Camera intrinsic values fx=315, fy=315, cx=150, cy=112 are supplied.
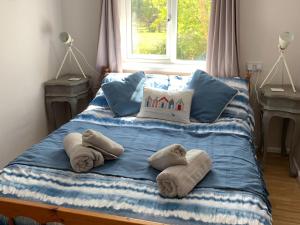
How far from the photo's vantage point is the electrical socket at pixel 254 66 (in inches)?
123

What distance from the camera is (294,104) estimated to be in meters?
2.71

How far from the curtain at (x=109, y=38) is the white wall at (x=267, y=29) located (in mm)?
1260

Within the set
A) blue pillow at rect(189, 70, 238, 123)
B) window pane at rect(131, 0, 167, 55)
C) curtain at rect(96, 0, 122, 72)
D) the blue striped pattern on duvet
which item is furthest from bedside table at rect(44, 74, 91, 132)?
the blue striped pattern on duvet

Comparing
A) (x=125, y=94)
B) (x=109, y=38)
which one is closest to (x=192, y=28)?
(x=109, y=38)

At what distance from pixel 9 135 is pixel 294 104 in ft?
8.35

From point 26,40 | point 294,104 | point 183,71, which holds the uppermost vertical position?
point 26,40

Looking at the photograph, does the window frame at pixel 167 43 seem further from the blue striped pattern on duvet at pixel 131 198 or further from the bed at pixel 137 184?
the blue striped pattern on duvet at pixel 131 198

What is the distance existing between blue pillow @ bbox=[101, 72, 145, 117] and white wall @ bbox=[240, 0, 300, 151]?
111 cm

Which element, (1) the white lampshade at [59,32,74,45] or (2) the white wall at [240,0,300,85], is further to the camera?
(1) the white lampshade at [59,32,74,45]

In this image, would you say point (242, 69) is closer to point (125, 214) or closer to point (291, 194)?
point (291, 194)

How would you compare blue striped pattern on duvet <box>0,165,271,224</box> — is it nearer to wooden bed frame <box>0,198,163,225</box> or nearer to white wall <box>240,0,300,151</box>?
wooden bed frame <box>0,198,163,225</box>

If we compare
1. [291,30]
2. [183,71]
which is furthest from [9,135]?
[291,30]

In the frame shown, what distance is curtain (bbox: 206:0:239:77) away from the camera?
2945 millimetres

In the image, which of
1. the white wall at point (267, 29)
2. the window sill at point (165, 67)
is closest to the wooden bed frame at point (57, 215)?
the window sill at point (165, 67)
